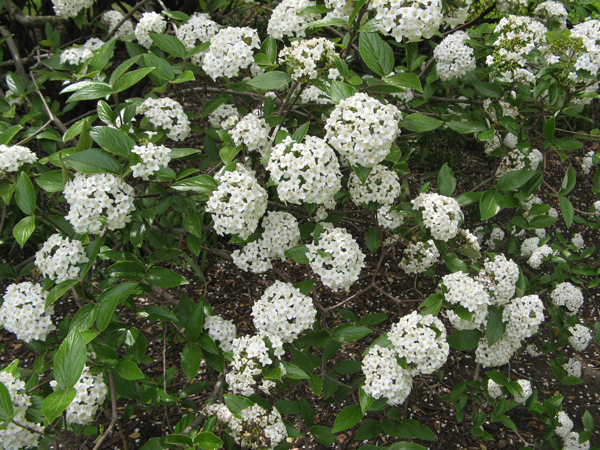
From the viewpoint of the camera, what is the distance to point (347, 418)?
1808mm

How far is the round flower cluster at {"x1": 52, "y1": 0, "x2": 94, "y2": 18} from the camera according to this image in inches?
116

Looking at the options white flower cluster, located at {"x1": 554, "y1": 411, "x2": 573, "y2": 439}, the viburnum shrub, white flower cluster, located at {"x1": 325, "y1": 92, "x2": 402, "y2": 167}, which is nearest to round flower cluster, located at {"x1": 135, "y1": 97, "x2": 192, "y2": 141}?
the viburnum shrub

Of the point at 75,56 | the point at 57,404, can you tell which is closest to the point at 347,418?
the point at 57,404

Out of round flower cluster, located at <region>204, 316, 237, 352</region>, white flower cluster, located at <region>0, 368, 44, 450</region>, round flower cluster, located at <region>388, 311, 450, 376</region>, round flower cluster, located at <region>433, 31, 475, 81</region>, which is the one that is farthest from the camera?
round flower cluster, located at <region>433, 31, 475, 81</region>

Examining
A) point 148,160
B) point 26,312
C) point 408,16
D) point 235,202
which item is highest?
point 408,16

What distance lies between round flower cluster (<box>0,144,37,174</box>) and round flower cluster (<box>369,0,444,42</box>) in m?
1.55

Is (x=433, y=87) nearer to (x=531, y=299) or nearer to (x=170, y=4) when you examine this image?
(x=531, y=299)

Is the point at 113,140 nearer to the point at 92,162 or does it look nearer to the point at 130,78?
the point at 92,162

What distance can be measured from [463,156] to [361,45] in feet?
9.41

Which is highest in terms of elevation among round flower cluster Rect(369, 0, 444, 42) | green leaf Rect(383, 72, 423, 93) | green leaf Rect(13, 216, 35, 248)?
round flower cluster Rect(369, 0, 444, 42)

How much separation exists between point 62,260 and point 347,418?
1.31 metres

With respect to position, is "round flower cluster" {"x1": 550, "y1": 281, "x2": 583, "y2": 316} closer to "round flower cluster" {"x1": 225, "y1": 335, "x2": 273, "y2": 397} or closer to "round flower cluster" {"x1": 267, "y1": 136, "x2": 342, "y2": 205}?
"round flower cluster" {"x1": 267, "y1": 136, "x2": 342, "y2": 205}

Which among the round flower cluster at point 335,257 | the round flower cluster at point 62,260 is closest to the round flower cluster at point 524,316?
the round flower cluster at point 335,257

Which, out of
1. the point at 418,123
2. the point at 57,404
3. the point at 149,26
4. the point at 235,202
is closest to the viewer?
the point at 57,404
